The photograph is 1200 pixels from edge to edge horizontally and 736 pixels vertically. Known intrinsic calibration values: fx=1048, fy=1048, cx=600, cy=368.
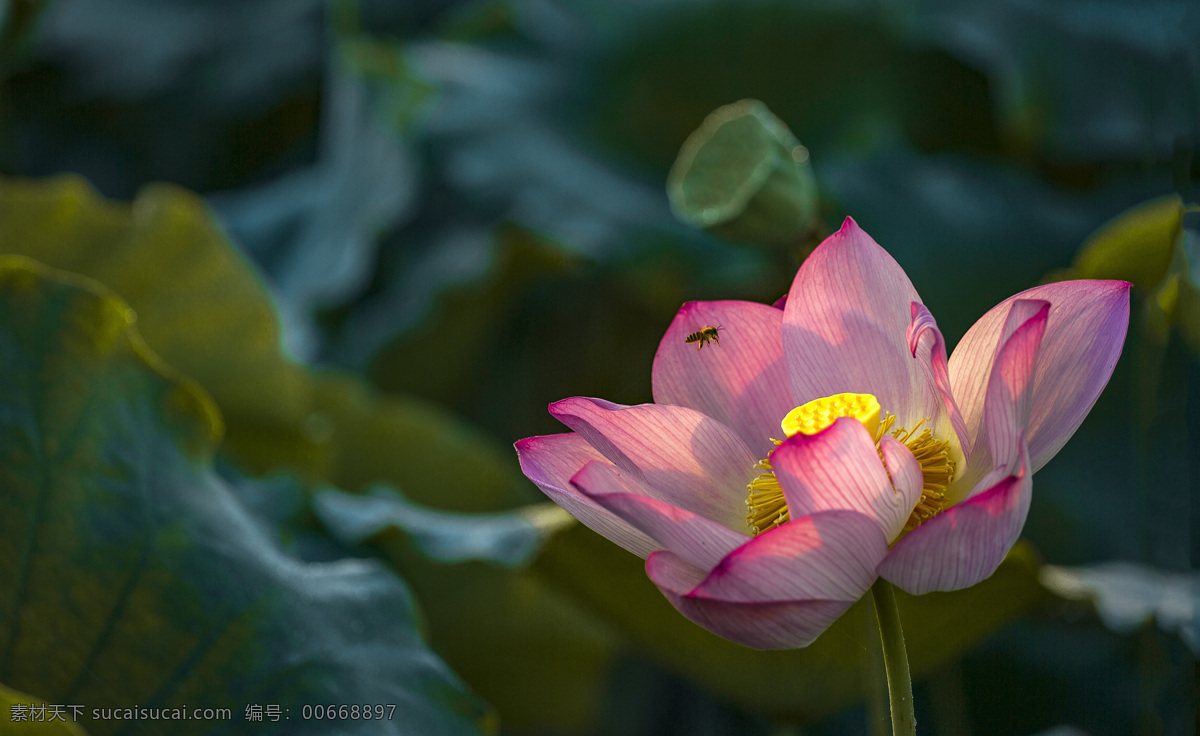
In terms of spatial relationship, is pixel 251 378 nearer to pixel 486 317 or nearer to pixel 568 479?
pixel 486 317

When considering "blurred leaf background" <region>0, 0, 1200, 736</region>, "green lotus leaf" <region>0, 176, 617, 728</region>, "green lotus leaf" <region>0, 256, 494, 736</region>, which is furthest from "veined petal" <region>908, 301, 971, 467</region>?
"green lotus leaf" <region>0, 176, 617, 728</region>

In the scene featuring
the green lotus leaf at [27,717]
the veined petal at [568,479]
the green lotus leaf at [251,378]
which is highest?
the veined petal at [568,479]

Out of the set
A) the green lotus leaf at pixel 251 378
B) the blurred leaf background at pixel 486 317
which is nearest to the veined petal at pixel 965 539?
the blurred leaf background at pixel 486 317

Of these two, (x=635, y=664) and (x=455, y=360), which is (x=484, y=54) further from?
(x=635, y=664)

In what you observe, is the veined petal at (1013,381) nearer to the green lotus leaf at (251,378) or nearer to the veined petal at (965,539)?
the veined petal at (965,539)

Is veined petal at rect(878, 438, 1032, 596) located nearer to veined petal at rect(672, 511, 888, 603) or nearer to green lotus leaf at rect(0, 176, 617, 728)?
veined petal at rect(672, 511, 888, 603)

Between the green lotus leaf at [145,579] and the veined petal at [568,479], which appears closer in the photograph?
the veined petal at [568,479]

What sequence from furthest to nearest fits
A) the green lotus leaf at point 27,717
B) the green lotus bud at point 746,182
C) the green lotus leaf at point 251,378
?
1. the green lotus leaf at point 251,378
2. the green lotus bud at point 746,182
3. the green lotus leaf at point 27,717

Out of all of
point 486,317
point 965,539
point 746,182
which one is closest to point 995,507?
point 965,539
